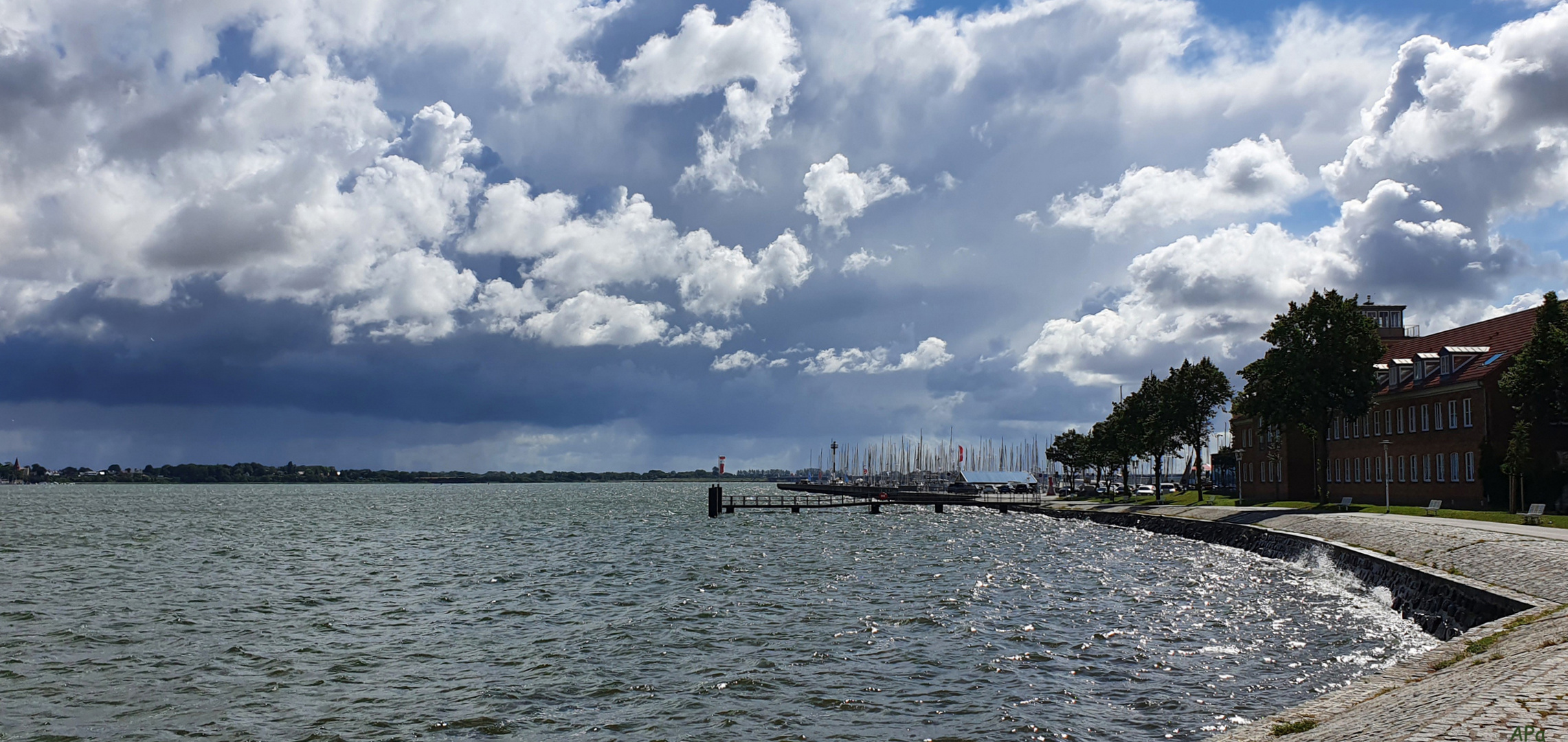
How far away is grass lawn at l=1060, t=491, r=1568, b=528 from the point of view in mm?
49744

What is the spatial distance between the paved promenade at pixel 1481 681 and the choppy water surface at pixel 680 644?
238cm

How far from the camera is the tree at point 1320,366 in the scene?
72625 millimetres

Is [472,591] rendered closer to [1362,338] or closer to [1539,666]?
[1539,666]

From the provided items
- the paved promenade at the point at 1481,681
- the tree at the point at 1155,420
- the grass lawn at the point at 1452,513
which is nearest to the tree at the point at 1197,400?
the tree at the point at 1155,420

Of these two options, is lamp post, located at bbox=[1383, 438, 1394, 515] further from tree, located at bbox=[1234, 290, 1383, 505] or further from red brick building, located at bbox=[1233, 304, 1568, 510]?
tree, located at bbox=[1234, 290, 1383, 505]

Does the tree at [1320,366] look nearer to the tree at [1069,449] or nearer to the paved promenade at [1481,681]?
the paved promenade at [1481,681]

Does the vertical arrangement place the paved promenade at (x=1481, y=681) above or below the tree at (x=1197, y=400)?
below

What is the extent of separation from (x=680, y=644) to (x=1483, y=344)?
70.4 meters

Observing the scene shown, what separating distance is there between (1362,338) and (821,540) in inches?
1725

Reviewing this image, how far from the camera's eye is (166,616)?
36250 mm

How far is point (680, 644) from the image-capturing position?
2961 cm

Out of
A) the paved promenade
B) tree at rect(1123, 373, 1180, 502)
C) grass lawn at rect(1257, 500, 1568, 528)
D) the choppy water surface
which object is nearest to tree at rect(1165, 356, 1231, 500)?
tree at rect(1123, 373, 1180, 502)

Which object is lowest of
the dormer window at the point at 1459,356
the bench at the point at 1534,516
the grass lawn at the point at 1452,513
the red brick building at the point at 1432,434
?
the grass lawn at the point at 1452,513

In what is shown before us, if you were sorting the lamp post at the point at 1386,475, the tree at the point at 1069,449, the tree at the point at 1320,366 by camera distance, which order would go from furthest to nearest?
the tree at the point at 1069,449 < the tree at the point at 1320,366 < the lamp post at the point at 1386,475
